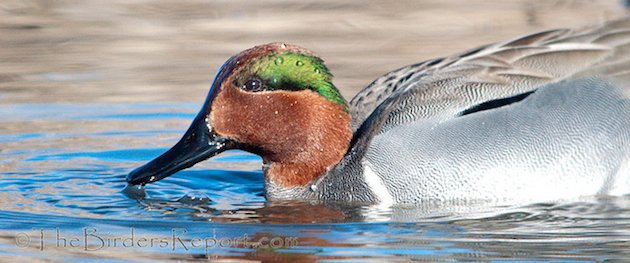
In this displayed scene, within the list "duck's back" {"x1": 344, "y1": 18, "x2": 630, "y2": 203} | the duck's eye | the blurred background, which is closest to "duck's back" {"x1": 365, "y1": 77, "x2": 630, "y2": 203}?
"duck's back" {"x1": 344, "y1": 18, "x2": 630, "y2": 203}

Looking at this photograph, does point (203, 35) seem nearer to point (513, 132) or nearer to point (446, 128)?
point (446, 128)

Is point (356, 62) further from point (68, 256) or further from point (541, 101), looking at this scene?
point (68, 256)

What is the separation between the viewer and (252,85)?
6.43 m

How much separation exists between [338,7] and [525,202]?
5.85m

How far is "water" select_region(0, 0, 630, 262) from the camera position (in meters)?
5.53

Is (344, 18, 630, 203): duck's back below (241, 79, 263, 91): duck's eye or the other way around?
below

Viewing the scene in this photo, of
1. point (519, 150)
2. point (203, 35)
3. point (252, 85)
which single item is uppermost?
point (203, 35)

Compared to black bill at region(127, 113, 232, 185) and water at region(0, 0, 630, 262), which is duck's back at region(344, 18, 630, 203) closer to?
water at region(0, 0, 630, 262)

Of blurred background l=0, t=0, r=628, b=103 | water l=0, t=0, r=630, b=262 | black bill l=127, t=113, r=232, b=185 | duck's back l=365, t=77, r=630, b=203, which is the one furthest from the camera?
blurred background l=0, t=0, r=628, b=103

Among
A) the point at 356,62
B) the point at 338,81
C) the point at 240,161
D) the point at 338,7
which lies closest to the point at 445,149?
the point at 240,161

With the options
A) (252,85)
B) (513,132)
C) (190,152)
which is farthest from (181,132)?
(513,132)

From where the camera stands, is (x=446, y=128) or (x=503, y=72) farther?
(x=503, y=72)

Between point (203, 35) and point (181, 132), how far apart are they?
9.45 ft

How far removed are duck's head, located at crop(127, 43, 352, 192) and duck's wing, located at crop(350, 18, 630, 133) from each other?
0.26m
